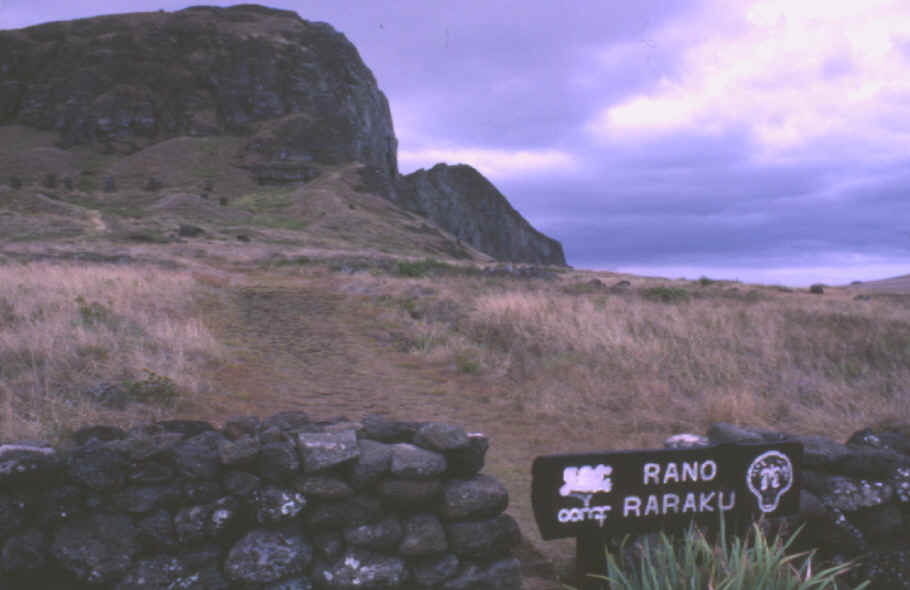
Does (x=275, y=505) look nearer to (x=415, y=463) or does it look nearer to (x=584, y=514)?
(x=415, y=463)

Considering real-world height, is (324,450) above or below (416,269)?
below

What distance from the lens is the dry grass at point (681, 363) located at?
7.27 meters

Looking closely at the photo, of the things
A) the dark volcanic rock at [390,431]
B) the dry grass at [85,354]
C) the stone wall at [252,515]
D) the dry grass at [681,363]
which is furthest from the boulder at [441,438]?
the dry grass at [85,354]

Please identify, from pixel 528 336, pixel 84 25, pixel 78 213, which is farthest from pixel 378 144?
pixel 528 336

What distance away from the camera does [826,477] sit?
4.08 m

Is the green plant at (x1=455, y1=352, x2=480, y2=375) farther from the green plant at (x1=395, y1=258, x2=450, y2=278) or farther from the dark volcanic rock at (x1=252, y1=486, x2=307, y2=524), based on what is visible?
the green plant at (x1=395, y1=258, x2=450, y2=278)

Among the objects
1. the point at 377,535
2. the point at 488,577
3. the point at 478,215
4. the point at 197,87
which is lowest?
the point at 488,577

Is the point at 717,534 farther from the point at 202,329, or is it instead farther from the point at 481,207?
the point at 481,207

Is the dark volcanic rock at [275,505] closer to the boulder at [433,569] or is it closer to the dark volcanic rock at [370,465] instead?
the dark volcanic rock at [370,465]

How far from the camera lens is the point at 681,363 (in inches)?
367

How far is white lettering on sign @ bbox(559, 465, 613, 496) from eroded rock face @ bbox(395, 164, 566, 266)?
90.7m

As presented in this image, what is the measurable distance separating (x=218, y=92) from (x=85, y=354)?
93376mm

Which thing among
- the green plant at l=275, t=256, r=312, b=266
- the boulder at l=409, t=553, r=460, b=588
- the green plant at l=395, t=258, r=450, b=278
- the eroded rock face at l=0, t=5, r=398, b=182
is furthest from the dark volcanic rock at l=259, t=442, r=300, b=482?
the eroded rock face at l=0, t=5, r=398, b=182

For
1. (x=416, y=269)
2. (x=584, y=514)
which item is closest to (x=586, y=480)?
(x=584, y=514)
